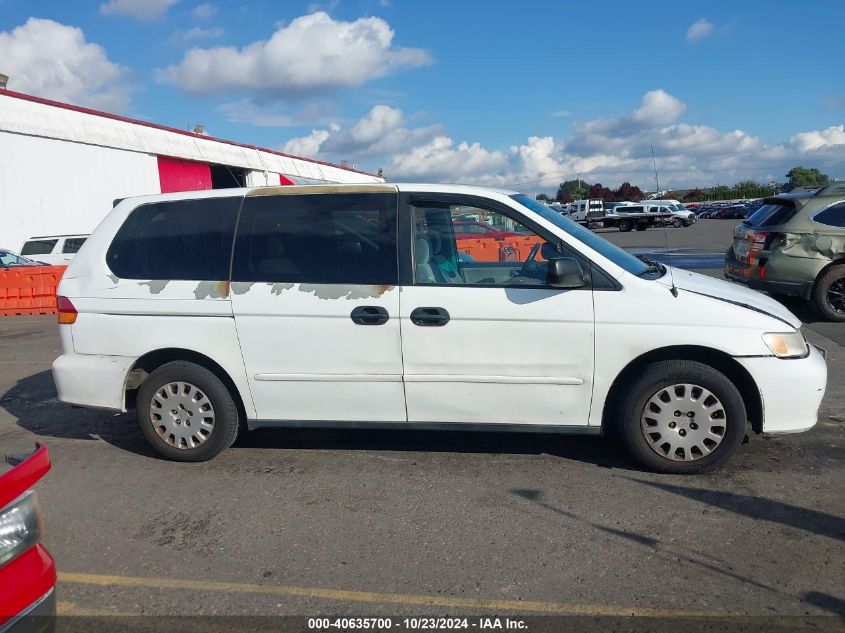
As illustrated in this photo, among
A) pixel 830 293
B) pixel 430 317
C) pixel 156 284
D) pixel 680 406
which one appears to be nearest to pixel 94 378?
pixel 156 284

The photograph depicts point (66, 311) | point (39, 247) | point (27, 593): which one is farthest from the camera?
point (39, 247)

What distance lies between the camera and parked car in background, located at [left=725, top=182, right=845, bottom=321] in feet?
30.5

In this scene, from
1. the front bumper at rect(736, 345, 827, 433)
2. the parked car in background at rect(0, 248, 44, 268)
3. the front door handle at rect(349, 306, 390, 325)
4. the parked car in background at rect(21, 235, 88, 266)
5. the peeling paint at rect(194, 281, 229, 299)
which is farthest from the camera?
the parked car in background at rect(21, 235, 88, 266)

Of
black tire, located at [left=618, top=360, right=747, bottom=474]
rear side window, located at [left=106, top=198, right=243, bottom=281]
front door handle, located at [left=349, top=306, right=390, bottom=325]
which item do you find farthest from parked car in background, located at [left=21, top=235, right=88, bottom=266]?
black tire, located at [left=618, top=360, right=747, bottom=474]

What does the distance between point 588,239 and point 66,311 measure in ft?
12.3

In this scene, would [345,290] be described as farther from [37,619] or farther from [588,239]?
[37,619]

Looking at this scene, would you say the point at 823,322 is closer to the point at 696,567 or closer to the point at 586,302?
the point at 586,302

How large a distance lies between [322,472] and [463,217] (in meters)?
2.04

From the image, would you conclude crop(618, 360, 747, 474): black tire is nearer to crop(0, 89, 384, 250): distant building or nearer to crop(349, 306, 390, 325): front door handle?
crop(349, 306, 390, 325): front door handle

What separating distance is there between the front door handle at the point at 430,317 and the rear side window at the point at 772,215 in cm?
718

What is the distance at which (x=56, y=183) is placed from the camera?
23.2 metres

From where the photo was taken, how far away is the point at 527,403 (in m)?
4.49

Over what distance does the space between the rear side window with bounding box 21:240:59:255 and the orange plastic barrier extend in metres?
4.54

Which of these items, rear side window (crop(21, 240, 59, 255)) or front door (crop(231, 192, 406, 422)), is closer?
front door (crop(231, 192, 406, 422))
